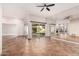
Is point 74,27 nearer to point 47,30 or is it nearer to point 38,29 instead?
point 47,30

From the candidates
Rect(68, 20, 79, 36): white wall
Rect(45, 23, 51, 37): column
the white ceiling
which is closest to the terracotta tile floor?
Rect(45, 23, 51, 37): column

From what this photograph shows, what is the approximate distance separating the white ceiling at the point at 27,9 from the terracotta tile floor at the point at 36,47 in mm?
645

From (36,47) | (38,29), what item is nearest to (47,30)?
(38,29)

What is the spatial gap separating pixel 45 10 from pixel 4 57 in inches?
63.3

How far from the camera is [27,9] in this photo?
354 centimetres

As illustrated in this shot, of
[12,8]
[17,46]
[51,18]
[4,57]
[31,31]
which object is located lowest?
[4,57]

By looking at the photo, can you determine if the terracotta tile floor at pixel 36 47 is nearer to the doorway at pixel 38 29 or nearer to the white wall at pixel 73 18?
the doorway at pixel 38 29

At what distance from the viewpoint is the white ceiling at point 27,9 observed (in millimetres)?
3498

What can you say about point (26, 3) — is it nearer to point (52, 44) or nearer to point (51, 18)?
point (51, 18)

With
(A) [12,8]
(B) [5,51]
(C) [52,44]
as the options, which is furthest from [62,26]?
(B) [5,51]

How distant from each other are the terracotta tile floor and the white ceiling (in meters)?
0.65

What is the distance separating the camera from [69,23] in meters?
3.55

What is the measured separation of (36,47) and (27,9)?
3.31ft

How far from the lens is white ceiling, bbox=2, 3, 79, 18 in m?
3.50
